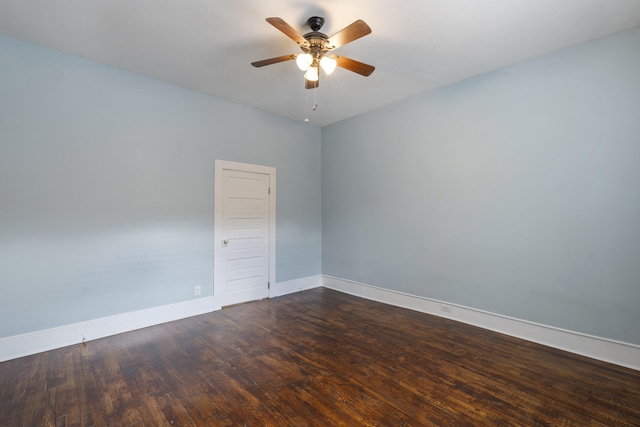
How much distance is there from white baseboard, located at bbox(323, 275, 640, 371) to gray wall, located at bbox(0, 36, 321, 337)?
2842 mm

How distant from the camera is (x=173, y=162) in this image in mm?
3785

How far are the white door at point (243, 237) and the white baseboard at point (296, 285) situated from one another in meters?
0.18

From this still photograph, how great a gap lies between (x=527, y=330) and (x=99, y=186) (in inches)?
197

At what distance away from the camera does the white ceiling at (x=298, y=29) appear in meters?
2.37

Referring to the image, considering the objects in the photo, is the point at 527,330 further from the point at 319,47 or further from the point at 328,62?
the point at 319,47

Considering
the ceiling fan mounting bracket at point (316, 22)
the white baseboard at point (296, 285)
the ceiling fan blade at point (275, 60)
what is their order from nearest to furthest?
the ceiling fan mounting bracket at point (316, 22) → the ceiling fan blade at point (275, 60) → the white baseboard at point (296, 285)

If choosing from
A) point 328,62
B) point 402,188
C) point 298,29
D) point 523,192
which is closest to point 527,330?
point 523,192

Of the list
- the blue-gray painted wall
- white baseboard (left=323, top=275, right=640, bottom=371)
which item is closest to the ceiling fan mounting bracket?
the blue-gray painted wall

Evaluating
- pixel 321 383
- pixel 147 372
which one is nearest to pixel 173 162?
pixel 147 372

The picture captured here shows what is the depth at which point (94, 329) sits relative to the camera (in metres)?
3.16

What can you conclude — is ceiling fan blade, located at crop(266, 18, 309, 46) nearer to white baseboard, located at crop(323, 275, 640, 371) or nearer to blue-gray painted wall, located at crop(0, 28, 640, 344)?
blue-gray painted wall, located at crop(0, 28, 640, 344)

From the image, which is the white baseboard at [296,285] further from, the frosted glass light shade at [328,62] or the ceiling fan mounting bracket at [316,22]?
the ceiling fan mounting bracket at [316,22]

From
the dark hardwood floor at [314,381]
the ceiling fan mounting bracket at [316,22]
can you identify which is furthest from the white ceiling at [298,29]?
the dark hardwood floor at [314,381]

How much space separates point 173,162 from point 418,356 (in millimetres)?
3682
